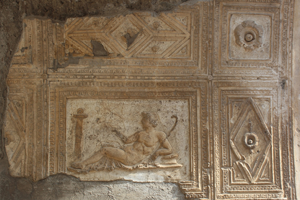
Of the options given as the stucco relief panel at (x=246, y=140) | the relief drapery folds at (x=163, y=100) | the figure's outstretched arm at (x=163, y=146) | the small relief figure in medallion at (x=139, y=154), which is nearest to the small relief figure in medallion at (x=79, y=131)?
the relief drapery folds at (x=163, y=100)

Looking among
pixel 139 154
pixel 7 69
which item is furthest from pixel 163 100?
pixel 7 69

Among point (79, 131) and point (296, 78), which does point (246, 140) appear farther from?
point (79, 131)

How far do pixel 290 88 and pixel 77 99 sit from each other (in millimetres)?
2840

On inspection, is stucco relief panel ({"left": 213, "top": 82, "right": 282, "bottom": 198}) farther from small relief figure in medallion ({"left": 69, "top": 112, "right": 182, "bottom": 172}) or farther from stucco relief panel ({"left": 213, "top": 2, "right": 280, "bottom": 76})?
small relief figure in medallion ({"left": 69, "top": 112, "right": 182, "bottom": 172})

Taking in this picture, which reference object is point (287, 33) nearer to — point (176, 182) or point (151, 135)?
point (151, 135)

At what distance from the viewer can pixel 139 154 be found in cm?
303

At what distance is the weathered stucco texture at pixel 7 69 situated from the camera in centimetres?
299

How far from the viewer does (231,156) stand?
3.08 m

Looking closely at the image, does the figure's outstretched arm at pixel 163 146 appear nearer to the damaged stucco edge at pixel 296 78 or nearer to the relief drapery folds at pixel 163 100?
the relief drapery folds at pixel 163 100

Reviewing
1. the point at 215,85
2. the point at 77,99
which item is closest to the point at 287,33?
the point at 215,85

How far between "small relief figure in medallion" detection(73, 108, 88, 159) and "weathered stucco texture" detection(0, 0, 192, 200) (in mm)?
358

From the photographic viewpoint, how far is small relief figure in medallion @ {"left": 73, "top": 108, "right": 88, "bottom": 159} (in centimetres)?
301

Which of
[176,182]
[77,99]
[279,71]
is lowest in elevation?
[176,182]

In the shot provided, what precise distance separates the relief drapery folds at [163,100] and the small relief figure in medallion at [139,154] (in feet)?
0.04
